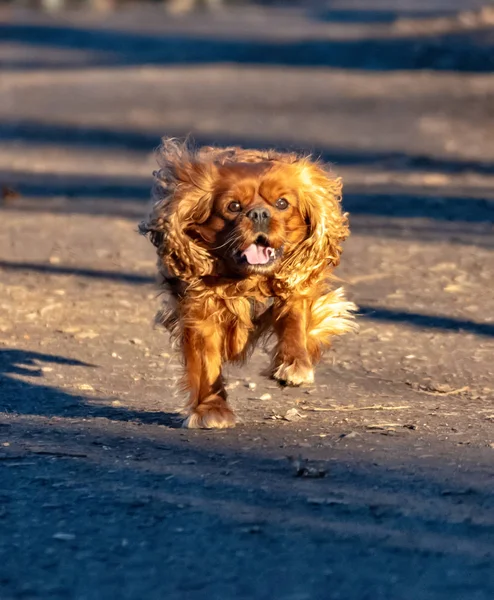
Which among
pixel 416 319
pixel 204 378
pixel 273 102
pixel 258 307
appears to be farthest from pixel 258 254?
pixel 273 102

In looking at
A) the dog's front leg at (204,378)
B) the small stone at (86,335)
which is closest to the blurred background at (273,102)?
the small stone at (86,335)

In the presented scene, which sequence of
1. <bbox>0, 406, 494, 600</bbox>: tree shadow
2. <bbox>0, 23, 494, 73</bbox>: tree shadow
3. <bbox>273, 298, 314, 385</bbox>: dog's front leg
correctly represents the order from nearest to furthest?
1. <bbox>0, 406, 494, 600</bbox>: tree shadow
2. <bbox>273, 298, 314, 385</bbox>: dog's front leg
3. <bbox>0, 23, 494, 73</bbox>: tree shadow

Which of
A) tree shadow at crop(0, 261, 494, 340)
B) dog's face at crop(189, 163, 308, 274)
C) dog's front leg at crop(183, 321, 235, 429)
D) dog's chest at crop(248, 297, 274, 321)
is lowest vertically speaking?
tree shadow at crop(0, 261, 494, 340)

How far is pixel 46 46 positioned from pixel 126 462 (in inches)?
1008

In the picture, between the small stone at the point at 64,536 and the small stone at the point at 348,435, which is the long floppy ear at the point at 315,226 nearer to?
the small stone at the point at 348,435

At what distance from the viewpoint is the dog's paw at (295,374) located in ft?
19.8

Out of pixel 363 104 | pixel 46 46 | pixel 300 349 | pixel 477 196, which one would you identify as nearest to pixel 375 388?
pixel 300 349

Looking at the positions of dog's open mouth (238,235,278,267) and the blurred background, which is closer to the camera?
dog's open mouth (238,235,278,267)

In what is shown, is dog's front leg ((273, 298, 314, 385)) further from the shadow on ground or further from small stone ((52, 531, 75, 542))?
small stone ((52, 531, 75, 542))

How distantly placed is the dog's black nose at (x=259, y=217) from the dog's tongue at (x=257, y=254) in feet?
0.32

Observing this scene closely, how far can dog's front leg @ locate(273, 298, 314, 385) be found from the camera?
238 inches

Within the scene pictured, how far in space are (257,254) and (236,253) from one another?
92 millimetres

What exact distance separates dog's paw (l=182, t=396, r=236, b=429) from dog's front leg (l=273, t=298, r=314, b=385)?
11.4 inches

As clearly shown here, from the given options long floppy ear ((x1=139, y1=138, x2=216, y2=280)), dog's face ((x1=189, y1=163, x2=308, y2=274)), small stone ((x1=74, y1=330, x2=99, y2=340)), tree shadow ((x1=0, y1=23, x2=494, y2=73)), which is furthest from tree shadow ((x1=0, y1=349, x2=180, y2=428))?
tree shadow ((x1=0, y1=23, x2=494, y2=73))
